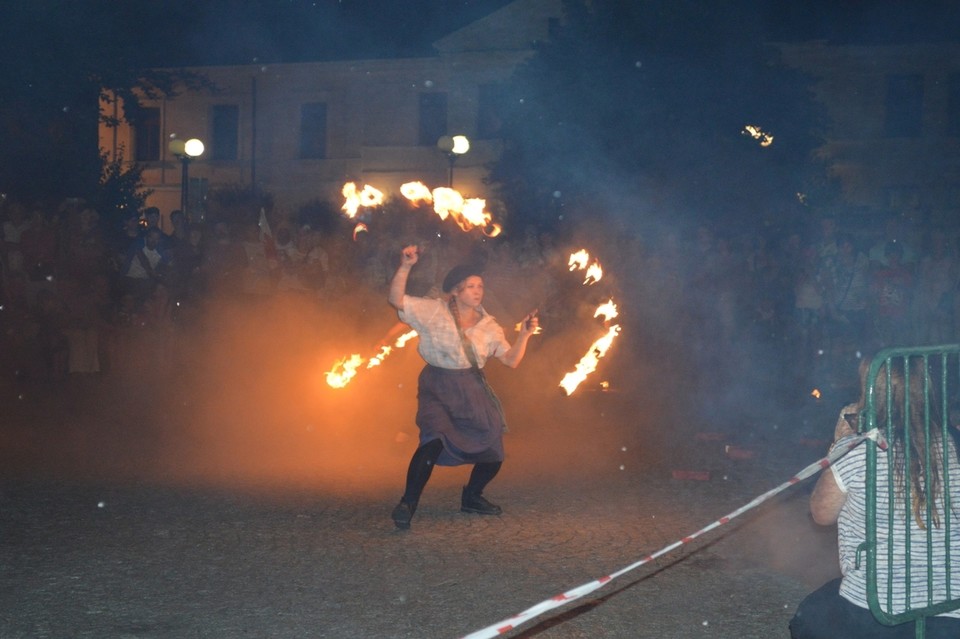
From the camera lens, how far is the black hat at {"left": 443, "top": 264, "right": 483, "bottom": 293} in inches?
292

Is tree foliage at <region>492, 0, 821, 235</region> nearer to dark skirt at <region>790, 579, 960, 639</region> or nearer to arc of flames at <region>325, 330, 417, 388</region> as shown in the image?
arc of flames at <region>325, 330, 417, 388</region>

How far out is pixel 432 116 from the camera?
41.0 m

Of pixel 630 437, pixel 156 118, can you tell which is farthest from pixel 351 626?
pixel 156 118

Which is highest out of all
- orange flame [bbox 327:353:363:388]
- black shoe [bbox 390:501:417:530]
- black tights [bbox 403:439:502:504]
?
orange flame [bbox 327:353:363:388]

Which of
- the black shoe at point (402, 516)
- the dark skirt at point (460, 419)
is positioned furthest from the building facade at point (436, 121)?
the black shoe at point (402, 516)

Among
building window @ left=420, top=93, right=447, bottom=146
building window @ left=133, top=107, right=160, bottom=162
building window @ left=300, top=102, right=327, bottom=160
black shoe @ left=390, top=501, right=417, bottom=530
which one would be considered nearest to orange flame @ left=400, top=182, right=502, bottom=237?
black shoe @ left=390, top=501, right=417, bottom=530

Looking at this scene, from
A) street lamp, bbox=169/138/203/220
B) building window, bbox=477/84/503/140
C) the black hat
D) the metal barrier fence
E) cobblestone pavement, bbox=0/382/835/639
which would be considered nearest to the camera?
the metal barrier fence

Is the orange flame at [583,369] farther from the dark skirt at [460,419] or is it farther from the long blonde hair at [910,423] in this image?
the long blonde hair at [910,423]

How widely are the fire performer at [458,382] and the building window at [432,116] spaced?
3380cm

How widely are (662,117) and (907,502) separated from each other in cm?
2635

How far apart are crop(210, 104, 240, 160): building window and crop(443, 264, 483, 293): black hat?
127 feet

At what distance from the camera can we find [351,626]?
16.5 feet

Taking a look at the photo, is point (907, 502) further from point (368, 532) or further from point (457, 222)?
point (457, 222)

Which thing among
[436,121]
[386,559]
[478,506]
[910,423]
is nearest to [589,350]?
[478,506]
